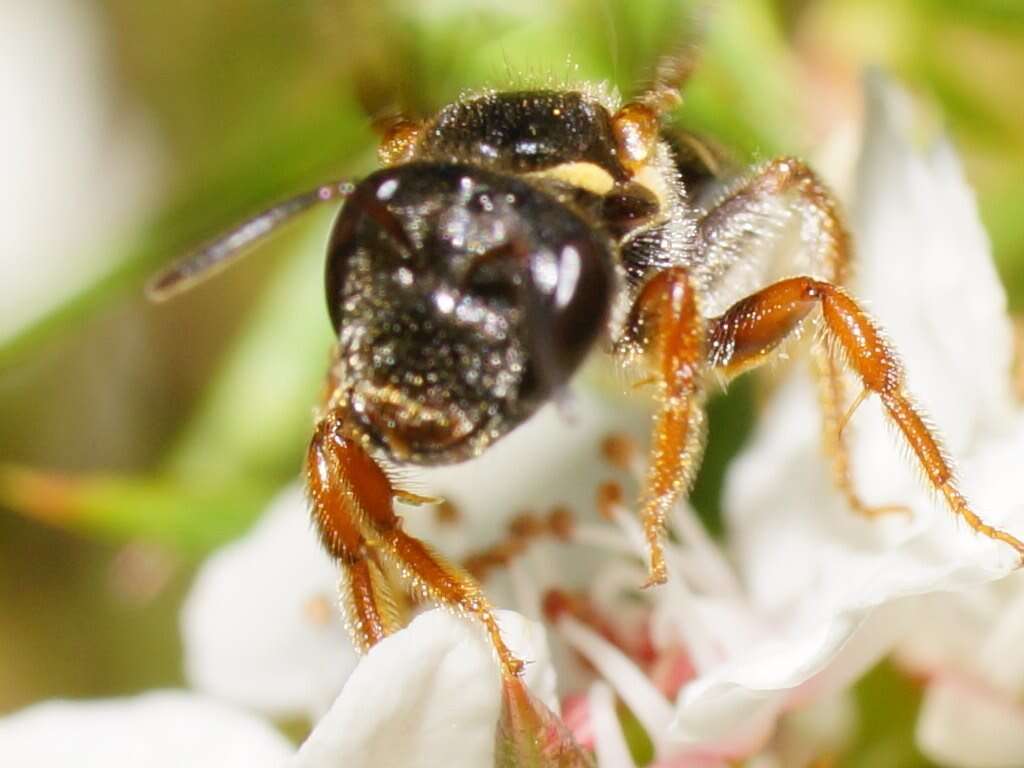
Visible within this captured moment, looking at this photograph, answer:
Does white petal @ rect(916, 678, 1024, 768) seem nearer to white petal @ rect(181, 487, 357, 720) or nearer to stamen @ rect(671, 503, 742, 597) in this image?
stamen @ rect(671, 503, 742, 597)

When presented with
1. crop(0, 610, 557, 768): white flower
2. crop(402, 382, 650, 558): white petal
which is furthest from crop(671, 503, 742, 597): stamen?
crop(0, 610, 557, 768): white flower

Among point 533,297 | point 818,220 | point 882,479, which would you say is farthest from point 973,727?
point 533,297

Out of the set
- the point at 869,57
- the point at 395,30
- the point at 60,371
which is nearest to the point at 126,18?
the point at 60,371

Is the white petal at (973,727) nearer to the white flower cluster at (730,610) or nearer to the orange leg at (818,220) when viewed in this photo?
the white flower cluster at (730,610)

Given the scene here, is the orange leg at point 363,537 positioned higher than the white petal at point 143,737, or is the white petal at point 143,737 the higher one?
the orange leg at point 363,537

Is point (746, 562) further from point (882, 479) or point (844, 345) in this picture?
point (844, 345)

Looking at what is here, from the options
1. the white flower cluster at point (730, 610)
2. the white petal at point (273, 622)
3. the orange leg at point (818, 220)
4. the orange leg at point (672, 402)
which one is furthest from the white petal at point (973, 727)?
the white petal at point (273, 622)
